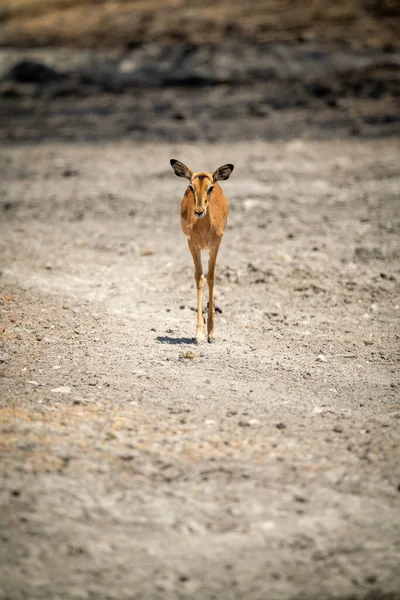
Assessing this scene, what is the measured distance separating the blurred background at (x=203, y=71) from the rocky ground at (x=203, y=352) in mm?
175

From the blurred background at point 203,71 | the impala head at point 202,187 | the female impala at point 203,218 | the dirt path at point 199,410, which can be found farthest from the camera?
the blurred background at point 203,71

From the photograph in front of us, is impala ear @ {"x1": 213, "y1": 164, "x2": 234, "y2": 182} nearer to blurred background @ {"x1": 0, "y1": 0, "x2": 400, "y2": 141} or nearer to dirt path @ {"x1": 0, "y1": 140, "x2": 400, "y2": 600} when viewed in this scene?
dirt path @ {"x1": 0, "y1": 140, "x2": 400, "y2": 600}

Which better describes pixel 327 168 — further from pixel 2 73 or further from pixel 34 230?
pixel 2 73

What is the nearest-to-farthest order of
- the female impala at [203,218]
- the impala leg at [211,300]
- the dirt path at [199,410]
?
the dirt path at [199,410] → the female impala at [203,218] → the impala leg at [211,300]

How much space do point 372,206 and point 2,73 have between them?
1597 cm

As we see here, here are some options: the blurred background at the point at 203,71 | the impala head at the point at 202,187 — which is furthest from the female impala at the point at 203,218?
the blurred background at the point at 203,71

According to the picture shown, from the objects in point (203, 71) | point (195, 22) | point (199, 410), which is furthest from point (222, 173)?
point (195, 22)

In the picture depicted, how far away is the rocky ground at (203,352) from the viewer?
4578 millimetres

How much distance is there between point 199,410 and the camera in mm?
6293

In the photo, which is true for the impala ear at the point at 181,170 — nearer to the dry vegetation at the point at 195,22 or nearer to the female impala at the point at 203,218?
the female impala at the point at 203,218

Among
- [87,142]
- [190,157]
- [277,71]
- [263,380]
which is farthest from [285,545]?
[277,71]

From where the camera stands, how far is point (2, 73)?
24.8 meters

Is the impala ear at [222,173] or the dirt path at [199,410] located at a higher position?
the impala ear at [222,173]

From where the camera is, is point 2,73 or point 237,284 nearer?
point 237,284
